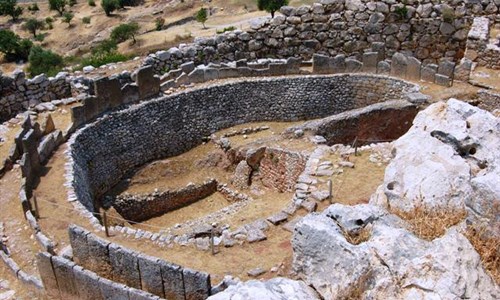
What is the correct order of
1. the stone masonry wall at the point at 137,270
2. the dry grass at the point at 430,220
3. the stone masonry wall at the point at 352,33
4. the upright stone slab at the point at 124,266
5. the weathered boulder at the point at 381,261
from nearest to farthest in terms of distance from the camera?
the weathered boulder at the point at 381,261, the dry grass at the point at 430,220, the stone masonry wall at the point at 137,270, the upright stone slab at the point at 124,266, the stone masonry wall at the point at 352,33

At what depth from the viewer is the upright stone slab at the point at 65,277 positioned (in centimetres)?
1044

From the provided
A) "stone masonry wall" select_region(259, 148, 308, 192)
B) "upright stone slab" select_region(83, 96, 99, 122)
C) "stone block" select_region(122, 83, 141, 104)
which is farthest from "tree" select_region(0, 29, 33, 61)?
"stone masonry wall" select_region(259, 148, 308, 192)

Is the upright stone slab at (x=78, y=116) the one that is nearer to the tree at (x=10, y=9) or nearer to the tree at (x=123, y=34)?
the tree at (x=123, y=34)

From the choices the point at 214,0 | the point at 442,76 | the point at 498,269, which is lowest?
the point at 214,0

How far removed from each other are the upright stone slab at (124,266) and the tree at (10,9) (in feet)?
199

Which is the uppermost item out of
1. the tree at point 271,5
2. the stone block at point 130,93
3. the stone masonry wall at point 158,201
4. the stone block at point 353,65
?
the stone block at point 130,93

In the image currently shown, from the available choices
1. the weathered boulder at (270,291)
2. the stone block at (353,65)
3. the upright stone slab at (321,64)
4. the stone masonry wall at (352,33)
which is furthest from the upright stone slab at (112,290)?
the stone block at (353,65)

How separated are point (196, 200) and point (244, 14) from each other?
113 feet

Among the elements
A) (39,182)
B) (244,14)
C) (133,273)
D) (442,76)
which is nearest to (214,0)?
(244,14)

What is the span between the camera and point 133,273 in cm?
1045

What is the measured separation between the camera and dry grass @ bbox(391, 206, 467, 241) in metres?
7.96

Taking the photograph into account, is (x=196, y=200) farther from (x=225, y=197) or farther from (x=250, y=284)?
(x=250, y=284)

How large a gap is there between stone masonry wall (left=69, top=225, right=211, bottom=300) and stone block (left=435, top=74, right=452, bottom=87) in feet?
41.6

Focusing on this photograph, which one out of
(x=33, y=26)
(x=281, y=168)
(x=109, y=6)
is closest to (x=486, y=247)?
(x=281, y=168)
